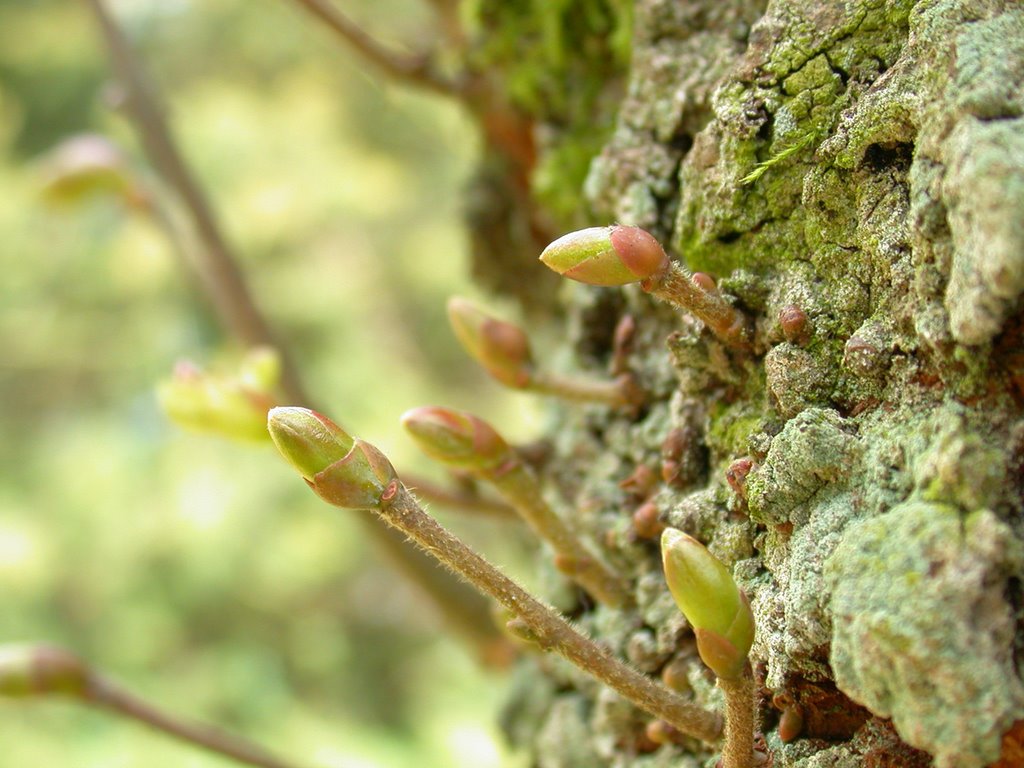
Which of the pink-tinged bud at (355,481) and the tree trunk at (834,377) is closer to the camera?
the tree trunk at (834,377)

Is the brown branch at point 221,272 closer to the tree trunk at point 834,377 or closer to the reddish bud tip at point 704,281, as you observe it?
the tree trunk at point 834,377

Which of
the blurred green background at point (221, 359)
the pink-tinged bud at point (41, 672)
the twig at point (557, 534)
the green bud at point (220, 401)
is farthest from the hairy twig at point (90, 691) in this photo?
the blurred green background at point (221, 359)

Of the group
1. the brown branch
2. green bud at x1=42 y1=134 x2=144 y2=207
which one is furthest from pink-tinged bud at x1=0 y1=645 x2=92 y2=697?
green bud at x1=42 y1=134 x2=144 y2=207

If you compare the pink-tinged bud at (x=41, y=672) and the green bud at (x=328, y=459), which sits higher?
the pink-tinged bud at (x=41, y=672)

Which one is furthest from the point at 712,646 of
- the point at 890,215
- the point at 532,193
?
the point at 532,193

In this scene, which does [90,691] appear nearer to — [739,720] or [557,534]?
[557,534]

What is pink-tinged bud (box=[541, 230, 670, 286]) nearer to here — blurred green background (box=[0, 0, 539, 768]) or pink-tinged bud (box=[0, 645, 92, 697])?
pink-tinged bud (box=[0, 645, 92, 697])
